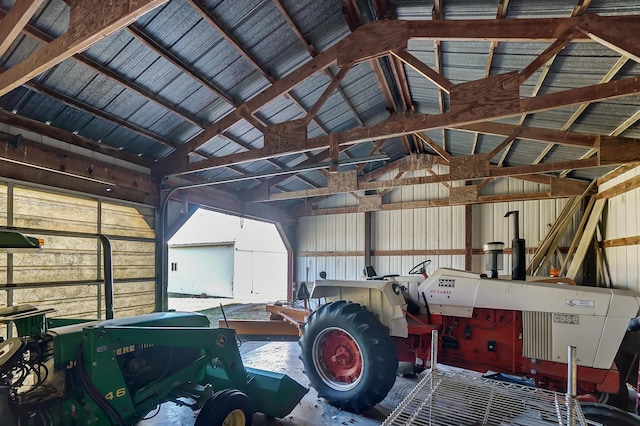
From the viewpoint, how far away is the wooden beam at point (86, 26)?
7.45 feet

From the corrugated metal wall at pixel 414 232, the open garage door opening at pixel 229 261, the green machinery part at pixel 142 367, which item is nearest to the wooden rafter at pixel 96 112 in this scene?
the green machinery part at pixel 142 367

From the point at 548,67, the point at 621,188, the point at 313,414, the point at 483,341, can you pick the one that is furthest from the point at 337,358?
the point at 621,188

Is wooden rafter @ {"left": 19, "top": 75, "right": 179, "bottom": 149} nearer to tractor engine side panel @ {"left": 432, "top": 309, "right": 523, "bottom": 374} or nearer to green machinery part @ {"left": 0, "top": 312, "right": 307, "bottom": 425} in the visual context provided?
green machinery part @ {"left": 0, "top": 312, "right": 307, "bottom": 425}

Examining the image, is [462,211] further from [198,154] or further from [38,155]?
[38,155]

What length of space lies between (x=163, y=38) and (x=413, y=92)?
13.0ft

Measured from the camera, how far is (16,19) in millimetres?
2416

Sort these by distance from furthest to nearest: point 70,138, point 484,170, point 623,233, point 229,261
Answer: point 229,261 → point 484,170 → point 623,233 → point 70,138

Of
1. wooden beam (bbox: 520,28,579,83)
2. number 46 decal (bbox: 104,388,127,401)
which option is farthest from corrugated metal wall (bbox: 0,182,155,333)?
wooden beam (bbox: 520,28,579,83)

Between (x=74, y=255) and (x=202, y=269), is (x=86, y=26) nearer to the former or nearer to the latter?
(x=74, y=255)

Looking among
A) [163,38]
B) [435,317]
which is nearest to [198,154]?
[163,38]

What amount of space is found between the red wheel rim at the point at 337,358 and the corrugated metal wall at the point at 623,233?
14.6 feet

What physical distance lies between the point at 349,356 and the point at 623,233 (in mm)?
5017

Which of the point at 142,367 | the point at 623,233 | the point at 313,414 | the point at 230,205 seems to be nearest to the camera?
the point at 142,367

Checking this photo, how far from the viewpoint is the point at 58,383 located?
2.09m
